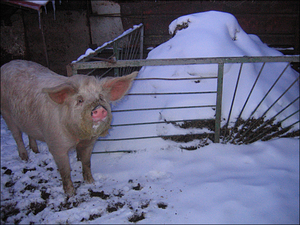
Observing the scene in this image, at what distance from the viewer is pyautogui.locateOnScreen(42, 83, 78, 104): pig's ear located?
6.31ft

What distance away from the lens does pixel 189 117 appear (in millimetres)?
3473

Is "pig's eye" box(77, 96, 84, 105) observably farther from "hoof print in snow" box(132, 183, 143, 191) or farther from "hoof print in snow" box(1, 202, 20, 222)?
"hoof print in snow" box(1, 202, 20, 222)

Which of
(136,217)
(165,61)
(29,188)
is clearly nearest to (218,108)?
(165,61)

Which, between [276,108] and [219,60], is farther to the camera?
[276,108]

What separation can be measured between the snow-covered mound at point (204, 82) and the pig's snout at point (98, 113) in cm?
162

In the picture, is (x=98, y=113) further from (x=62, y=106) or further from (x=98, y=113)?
(x=62, y=106)

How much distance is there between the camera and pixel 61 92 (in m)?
2.02

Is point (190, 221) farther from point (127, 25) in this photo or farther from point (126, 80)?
point (127, 25)

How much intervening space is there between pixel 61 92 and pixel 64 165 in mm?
897

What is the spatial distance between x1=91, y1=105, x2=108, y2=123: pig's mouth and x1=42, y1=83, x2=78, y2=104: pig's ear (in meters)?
0.34

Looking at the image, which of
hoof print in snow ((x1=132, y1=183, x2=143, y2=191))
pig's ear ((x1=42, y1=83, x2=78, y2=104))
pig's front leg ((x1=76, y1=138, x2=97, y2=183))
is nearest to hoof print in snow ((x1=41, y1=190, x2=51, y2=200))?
pig's front leg ((x1=76, y1=138, x2=97, y2=183))

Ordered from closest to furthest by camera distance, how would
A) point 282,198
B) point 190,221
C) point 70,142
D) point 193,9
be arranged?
point 190,221 < point 282,198 < point 70,142 < point 193,9

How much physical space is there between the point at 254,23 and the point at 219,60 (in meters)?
4.18

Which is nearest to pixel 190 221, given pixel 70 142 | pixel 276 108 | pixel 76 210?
pixel 76 210
